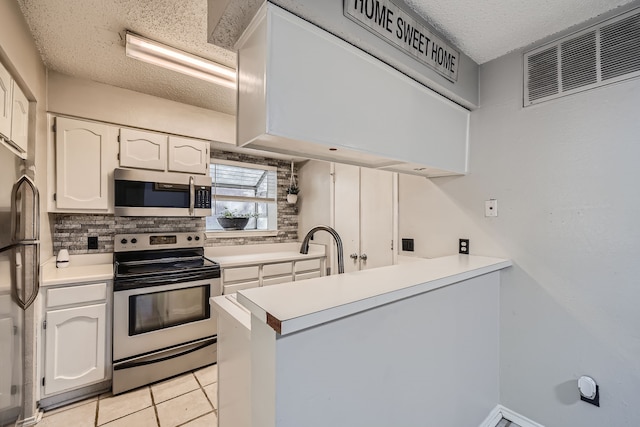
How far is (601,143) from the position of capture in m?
1.51

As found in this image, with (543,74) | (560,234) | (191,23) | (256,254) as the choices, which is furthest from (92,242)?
(543,74)

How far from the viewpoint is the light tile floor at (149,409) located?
186cm

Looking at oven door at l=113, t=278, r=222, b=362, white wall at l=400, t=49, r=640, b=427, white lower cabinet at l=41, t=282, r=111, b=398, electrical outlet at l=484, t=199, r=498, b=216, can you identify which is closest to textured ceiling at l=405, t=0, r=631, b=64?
white wall at l=400, t=49, r=640, b=427

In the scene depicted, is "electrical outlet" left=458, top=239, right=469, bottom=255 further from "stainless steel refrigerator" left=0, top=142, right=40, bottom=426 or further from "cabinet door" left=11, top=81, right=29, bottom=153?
"cabinet door" left=11, top=81, right=29, bottom=153

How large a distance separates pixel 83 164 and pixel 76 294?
3.60 feet

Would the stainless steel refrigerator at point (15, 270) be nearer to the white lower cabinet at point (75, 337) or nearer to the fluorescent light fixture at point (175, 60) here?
the white lower cabinet at point (75, 337)

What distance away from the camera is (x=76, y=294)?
6.64ft

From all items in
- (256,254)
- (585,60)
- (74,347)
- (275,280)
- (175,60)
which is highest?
(175,60)

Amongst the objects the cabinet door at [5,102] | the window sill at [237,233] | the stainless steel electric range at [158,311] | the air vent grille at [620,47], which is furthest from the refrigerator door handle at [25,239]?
the air vent grille at [620,47]

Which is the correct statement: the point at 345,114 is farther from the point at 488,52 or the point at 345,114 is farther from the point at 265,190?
the point at 265,190

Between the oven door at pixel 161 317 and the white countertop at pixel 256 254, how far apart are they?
0.40 meters

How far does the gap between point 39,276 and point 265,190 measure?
2.51 meters

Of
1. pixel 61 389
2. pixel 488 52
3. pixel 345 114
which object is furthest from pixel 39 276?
pixel 488 52

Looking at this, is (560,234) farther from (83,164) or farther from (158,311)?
(83,164)
